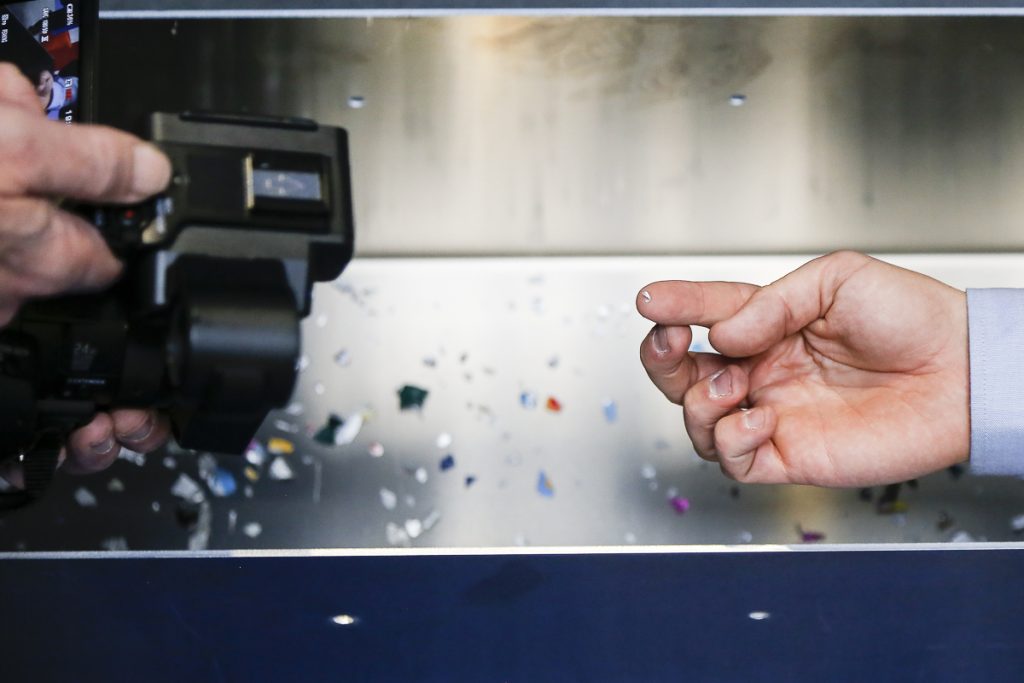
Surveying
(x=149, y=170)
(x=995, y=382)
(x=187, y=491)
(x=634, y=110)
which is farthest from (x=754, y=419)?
(x=187, y=491)

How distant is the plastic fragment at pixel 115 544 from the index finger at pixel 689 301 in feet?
2.14

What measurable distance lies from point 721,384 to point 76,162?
17.0 inches

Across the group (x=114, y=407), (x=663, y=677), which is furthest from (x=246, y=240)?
(x=663, y=677)

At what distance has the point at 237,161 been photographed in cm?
50

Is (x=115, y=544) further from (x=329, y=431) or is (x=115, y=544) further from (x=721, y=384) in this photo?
(x=721, y=384)

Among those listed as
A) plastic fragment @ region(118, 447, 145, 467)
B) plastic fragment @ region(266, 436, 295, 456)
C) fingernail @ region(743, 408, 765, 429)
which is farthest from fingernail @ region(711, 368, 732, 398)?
plastic fragment @ region(118, 447, 145, 467)

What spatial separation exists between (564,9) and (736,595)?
54 centimetres

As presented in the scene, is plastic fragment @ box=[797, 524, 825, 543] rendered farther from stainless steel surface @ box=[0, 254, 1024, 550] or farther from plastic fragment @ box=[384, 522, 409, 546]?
plastic fragment @ box=[384, 522, 409, 546]

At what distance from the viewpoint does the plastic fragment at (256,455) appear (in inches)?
42.0

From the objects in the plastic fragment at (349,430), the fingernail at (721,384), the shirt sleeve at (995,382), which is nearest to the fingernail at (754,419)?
the fingernail at (721,384)

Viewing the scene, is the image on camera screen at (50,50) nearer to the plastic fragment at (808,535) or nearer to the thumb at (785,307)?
the thumb at (785,307)

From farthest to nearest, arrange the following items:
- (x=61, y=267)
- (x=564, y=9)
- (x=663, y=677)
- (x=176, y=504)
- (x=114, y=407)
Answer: (x=176, y=504) → (x=663, y=677) → (x=564, y=9) → (x=114, y=407) → (x=61, y=267)

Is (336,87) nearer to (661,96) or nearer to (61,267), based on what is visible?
(661,96)

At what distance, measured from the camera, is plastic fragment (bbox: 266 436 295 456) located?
107 cm
